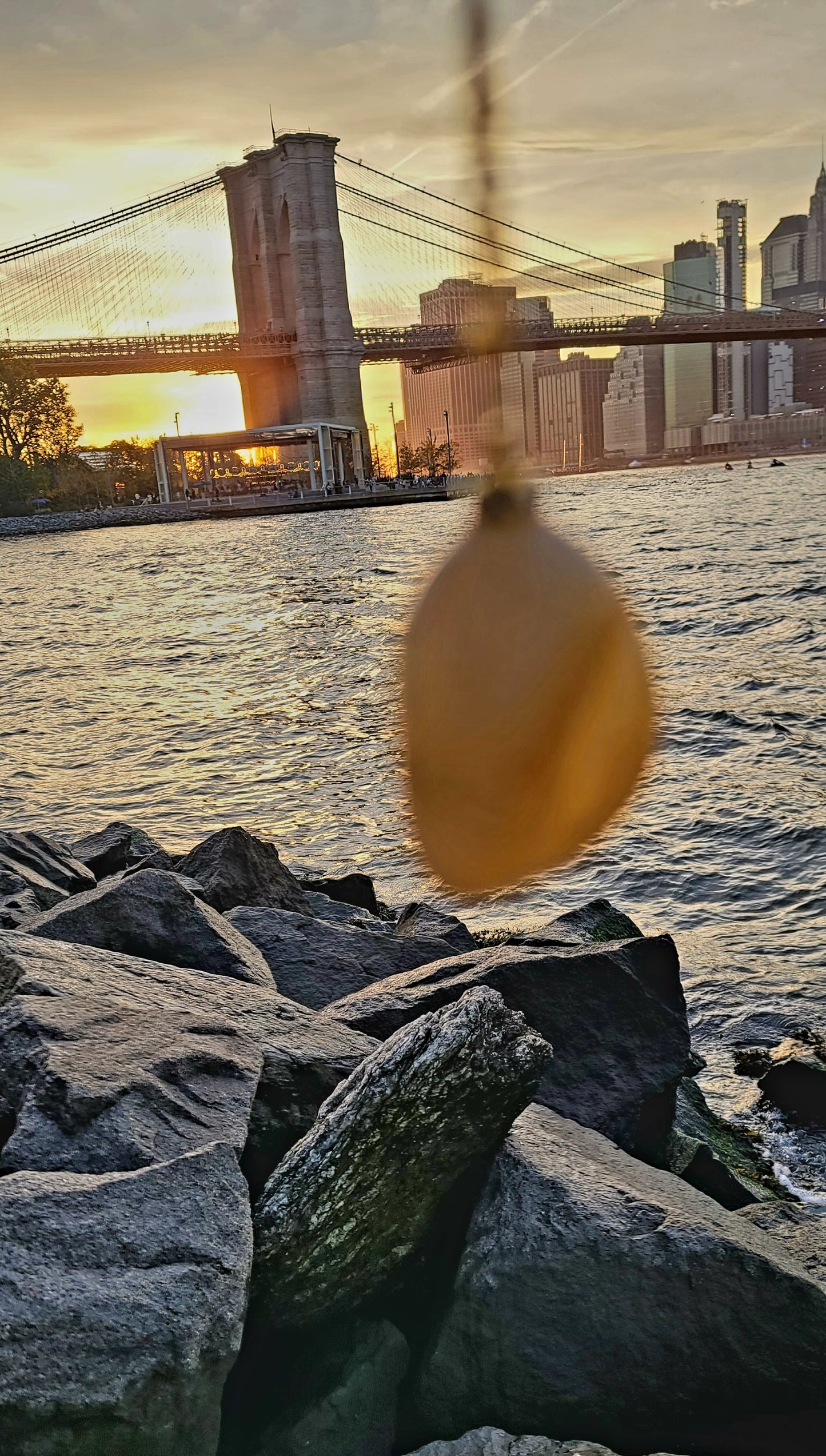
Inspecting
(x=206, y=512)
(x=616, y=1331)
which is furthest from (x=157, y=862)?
(x=206, y=512)

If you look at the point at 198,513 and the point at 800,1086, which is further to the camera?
the point at 198,513

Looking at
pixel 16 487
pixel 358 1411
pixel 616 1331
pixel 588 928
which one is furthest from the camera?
pixel 16 487

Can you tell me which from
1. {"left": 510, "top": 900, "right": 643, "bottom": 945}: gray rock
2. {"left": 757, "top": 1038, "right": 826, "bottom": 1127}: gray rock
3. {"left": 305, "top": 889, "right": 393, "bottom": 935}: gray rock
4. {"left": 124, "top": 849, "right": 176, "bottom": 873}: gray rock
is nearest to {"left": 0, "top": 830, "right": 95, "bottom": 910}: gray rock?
{"left": 124, "top": 849, "right": 176, "bottom": 873}: gray rock

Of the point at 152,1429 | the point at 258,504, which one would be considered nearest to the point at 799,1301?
the point at 152,1429

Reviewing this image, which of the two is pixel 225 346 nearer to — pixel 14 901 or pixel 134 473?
pixel 134 473

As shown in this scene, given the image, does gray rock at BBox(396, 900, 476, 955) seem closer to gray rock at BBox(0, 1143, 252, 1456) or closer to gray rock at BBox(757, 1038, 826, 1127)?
gray rock at BBox(757, 1038, 826, 1127)

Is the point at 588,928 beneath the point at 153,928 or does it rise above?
beneath

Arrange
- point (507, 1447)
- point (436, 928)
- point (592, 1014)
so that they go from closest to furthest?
point (507, 1447) < point (592, 1014) < point (436, 928)
